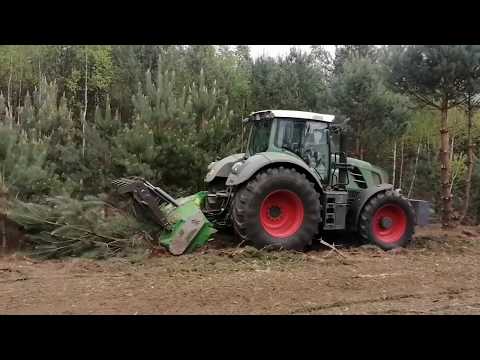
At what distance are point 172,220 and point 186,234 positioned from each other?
33 cm

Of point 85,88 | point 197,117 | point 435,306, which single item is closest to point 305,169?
point 435,306

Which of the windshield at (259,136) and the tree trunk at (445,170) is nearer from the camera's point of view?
the windshield at (259,136)

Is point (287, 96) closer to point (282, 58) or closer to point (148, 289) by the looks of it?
point (282, 58)

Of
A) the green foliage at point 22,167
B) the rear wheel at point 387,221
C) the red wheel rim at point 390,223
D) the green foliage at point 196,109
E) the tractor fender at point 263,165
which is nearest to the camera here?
the tractor fender at point 263,165

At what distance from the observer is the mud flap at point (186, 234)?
704 centimetres

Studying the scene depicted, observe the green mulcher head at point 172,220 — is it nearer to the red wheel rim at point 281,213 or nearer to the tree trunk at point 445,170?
the red wheel rim at point 281,213

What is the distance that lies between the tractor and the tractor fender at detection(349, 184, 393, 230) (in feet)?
0.05

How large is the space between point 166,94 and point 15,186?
13.8 ft

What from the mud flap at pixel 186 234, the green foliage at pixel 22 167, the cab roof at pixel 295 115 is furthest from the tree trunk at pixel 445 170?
the green foliage at pixel 22 167

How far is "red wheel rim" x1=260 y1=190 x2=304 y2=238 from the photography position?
7676 mm

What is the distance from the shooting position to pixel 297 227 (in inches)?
303

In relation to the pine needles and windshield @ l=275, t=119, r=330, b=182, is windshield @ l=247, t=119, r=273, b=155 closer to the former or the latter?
windshield @ l=275, t=119, r=330, b=182

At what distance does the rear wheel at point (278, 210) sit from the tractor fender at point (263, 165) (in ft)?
0.38

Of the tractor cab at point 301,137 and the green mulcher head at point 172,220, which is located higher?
the tractor cab at point 301,137
